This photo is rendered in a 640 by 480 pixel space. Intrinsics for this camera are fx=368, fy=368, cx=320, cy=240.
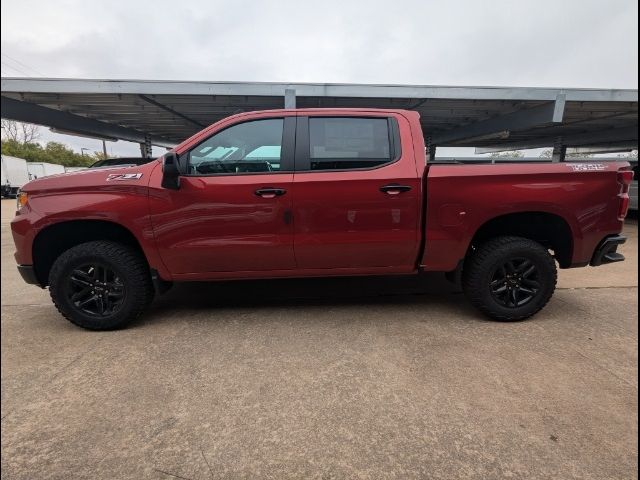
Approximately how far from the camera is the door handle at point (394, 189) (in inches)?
122

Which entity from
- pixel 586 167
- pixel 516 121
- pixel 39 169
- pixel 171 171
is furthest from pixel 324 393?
pixel 39 169

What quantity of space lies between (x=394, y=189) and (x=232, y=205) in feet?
4.49

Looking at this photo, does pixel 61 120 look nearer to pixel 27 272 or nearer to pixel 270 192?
pixel 27 272

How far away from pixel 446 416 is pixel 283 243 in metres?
1.79

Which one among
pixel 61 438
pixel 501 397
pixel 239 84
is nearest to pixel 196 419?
pixel 61 438

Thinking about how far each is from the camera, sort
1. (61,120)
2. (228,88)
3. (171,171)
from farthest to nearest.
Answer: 1. (61,120)
2. (228,88)
3. (171,171)

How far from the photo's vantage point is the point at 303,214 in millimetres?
3129

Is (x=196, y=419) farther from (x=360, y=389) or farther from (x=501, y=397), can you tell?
(x=501, y=397)

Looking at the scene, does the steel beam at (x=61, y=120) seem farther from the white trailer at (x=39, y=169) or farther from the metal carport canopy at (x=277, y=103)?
the white trailer at (x=39, y=169)

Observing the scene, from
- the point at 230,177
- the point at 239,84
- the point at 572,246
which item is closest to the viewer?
the point at 230,177

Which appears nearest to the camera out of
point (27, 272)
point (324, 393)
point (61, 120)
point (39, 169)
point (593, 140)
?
point (324, 393)

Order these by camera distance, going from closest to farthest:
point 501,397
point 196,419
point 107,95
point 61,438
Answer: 1. point 61,438
2. point 196,419
3. point 501,397
4. point 107,95

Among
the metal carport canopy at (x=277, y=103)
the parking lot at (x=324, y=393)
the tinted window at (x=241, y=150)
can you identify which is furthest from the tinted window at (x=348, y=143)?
the metal carport canopy at (x=277, y=103)

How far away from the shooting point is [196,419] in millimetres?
2094
